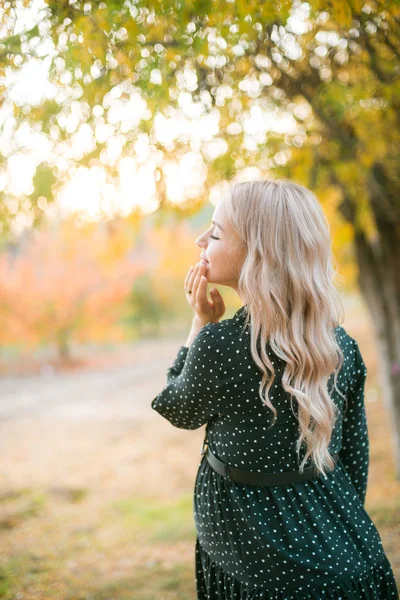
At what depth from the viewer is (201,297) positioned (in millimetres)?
1780

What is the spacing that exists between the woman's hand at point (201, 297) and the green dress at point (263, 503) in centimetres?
16

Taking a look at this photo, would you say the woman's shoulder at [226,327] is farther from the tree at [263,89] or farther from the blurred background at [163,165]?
the tree at [263,89]

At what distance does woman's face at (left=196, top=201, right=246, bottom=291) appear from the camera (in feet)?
5.63

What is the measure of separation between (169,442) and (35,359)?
11.1 metres

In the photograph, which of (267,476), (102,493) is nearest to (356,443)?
(267,476)

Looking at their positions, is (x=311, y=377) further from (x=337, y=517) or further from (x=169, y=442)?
(x=169, y=442)

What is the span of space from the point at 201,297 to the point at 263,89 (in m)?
2.49

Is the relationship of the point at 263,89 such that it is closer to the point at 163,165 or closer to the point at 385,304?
the point at 163,165

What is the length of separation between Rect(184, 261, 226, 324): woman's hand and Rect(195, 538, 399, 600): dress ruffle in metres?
0.85

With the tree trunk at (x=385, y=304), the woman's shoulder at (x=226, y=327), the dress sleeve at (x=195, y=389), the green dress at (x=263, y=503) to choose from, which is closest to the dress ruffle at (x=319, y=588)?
the green dress at (x=263, y=503)

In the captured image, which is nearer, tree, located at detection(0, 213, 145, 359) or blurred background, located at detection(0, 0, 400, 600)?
blurred background, located at detection(0, 0, 400, 600)

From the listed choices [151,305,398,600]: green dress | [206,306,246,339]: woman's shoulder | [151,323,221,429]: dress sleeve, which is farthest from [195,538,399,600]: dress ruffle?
[206,306,246,339]: woman's shoulder

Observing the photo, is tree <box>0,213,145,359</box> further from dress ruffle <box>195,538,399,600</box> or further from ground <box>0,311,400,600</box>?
dress ruffle <box>195,538,399,600</box>

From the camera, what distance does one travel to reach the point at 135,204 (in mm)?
4703
